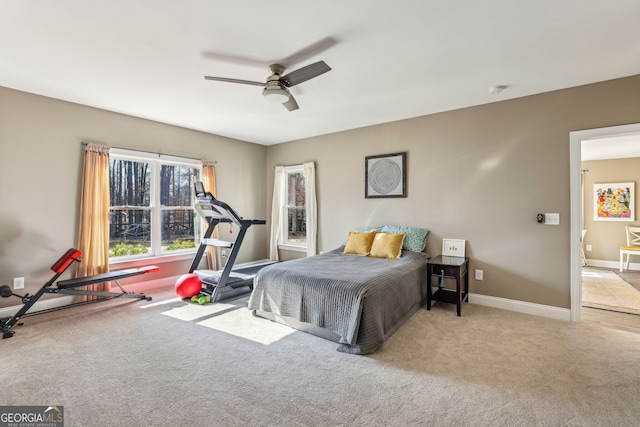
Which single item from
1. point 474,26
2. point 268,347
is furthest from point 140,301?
point 474,26

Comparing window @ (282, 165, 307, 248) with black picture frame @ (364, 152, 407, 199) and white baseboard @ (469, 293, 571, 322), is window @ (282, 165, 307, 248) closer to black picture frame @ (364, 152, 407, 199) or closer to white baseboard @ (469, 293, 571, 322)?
black picture frame @ (364, 152, 407, 199)

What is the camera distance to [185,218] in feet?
16.8

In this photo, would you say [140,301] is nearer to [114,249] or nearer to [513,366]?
[114,249]

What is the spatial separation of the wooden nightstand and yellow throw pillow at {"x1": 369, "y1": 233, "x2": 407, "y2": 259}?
0.47m

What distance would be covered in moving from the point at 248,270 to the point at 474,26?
13.8ft

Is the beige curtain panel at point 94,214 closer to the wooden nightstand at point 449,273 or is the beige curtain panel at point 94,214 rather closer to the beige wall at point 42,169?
the beige wall at point 42,169

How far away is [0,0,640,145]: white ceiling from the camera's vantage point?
81.4 inches

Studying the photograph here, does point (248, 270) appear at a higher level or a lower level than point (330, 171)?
lower

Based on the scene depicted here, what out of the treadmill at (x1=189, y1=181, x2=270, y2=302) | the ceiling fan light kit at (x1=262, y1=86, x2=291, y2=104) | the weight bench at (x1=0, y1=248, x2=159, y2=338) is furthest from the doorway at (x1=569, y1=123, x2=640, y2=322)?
the weight bench at (x1=0, y1=248, x2=159, y2=338)

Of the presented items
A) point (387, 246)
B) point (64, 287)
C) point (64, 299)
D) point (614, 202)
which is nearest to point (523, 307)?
point (387, 246)

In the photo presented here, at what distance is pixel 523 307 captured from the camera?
3.62 meters

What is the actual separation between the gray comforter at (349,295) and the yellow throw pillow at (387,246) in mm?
192

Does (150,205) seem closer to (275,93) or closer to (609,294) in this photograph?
(275,93)

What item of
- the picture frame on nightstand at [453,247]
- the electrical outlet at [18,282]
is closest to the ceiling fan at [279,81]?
the picture frame on nightstand at [453,247]
